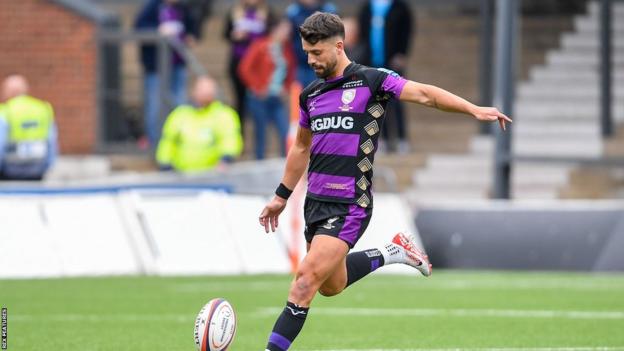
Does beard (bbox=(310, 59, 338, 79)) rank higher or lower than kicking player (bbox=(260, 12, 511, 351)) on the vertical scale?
higher

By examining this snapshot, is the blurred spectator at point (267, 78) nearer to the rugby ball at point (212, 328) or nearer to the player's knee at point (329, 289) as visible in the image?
the player's knee at point (329, 289)

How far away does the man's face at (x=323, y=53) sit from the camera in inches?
380

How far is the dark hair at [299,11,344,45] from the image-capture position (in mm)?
9578

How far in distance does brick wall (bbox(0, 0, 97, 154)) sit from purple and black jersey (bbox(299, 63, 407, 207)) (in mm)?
13435

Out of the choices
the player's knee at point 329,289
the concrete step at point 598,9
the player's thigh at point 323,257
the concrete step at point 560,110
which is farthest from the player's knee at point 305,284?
the concrete step at point 598,9

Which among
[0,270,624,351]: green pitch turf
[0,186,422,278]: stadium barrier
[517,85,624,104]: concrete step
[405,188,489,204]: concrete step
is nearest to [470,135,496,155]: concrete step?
[405,188,489,204]: concrete step

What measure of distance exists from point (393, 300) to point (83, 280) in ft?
Answer: 12.1

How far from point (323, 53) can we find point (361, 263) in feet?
4.49

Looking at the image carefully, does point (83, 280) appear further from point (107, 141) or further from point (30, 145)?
point (107, 141)

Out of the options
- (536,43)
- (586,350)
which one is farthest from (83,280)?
(536,43)

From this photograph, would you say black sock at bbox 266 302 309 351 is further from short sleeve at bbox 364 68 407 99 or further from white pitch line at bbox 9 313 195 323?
white pitch line at bbox 9 313 195 323

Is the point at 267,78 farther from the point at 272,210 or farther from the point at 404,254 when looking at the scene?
the point at 272,210

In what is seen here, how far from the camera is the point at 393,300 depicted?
15.4 m

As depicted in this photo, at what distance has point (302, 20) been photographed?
2219 cm
